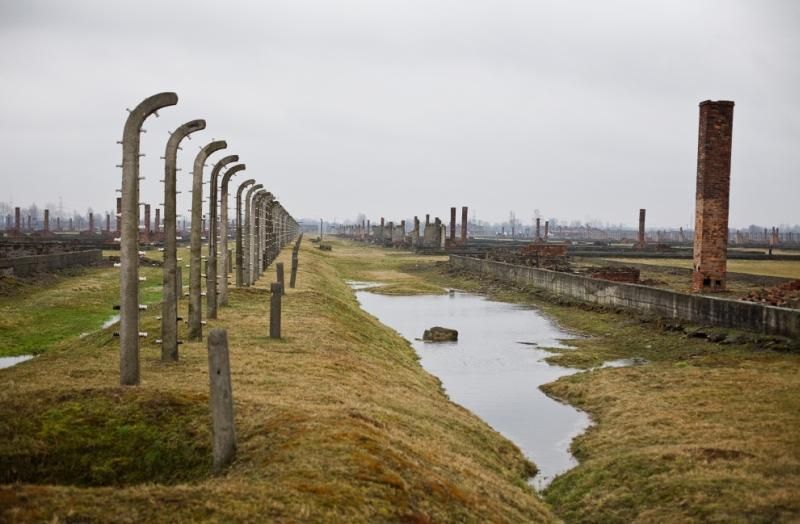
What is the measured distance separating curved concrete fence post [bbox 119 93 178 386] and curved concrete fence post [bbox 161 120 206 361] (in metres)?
1.60

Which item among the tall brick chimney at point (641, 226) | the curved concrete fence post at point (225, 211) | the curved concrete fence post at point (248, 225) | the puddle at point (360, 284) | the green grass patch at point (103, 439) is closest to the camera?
the green grass patch at point (103, 439)

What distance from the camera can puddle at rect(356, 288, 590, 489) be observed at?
11352 mm

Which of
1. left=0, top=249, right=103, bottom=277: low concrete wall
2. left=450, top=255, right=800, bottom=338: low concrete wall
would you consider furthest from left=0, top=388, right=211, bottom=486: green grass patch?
left=0, top=249, right=103, bottom=277: low concrete wall

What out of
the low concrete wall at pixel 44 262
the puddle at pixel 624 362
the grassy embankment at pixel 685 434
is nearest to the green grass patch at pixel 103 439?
the grassy embankment at pixel 685 434

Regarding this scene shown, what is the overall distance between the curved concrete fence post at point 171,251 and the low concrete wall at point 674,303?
10951 mm

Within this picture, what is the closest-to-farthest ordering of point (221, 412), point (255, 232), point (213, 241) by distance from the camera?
1. point (221, 412)
2. point (213, 241)
3. point (255, 232)

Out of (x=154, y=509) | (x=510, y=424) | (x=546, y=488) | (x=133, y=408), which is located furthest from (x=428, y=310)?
(x=154, y=509)

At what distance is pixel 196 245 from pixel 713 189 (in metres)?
16.1

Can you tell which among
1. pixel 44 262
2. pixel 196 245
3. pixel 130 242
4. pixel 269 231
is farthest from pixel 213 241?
pixel 269 231

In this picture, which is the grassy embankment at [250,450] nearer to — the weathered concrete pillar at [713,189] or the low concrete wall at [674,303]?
the low concrete wall at [674,303]

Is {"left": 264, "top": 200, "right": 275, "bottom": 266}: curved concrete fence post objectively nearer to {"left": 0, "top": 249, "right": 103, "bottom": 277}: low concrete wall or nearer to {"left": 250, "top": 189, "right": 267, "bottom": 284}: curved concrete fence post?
{"left": 250, "top": 189, "right": 267, "bottom": 284}: curved concrete fence post

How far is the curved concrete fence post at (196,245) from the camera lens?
12.5 metres

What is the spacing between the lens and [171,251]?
10.8 meters

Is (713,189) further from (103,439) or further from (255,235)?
(103,439)
